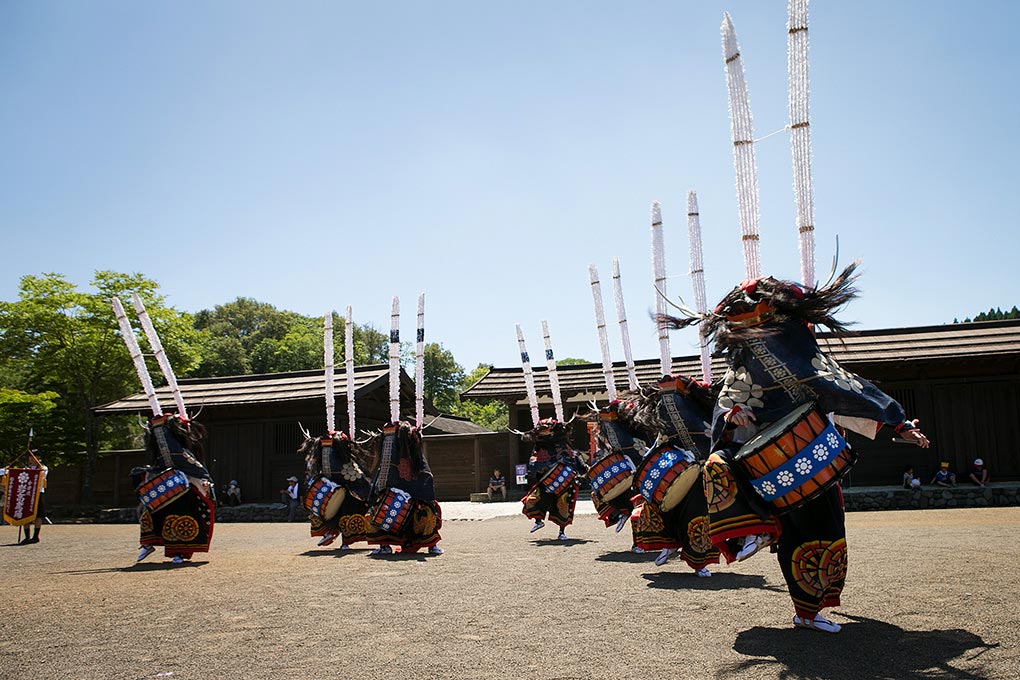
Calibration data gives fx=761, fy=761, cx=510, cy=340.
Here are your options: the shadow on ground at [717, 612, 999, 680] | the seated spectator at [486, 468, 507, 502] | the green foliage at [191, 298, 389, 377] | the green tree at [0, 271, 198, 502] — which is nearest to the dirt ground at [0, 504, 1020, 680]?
the shadow on ground at [717, 612, 999, 680]

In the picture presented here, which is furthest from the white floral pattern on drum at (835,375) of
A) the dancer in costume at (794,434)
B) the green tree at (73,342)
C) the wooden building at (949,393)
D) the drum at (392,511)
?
the green tree at (73,342)

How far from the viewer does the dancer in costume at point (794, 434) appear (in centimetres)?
434

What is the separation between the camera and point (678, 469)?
6.97 meters

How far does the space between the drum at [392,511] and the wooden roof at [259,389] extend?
1191 cm

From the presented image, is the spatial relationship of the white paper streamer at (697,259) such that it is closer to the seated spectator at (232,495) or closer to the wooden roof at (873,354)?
the wooden roof at (873,354)

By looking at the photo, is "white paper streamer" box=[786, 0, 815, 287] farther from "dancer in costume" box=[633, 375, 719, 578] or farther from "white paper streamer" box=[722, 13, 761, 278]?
"dancer in costume" box=[633, 375, 719, 578]

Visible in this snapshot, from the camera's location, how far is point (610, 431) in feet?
31.2

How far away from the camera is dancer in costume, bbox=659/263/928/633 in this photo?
4.34 meters

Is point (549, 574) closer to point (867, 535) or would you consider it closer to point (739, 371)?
point (739, 371)

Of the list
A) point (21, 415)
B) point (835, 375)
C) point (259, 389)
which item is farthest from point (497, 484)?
point (835, 375)

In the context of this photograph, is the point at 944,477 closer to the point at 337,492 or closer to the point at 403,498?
the point at 403,498

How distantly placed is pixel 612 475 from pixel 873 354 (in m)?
12.8

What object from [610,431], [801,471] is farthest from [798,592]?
[610,431]

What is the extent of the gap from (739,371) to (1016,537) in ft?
21.4
